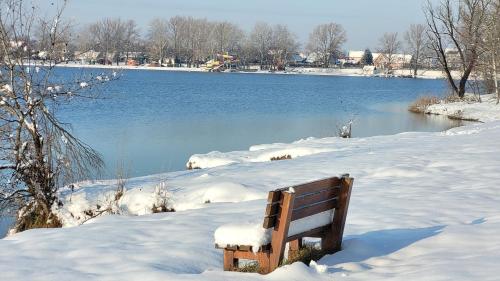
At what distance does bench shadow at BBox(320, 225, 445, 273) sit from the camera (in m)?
6.70

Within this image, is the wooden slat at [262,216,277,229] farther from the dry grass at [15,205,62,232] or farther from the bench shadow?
the dry grass at [15,205,62,232]

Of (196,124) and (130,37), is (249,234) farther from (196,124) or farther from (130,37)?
(130,37)

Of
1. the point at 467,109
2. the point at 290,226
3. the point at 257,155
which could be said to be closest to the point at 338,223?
the point at 290,226

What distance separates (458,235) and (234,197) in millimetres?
4703

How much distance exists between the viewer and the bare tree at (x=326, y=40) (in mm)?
160875

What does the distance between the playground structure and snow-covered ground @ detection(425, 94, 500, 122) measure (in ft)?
319

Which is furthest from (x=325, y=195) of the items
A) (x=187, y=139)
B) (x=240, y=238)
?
(x=187, y=139)

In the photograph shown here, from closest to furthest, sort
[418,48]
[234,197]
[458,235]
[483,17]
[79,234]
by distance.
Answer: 1. [458,235]
2. [79,234]
3. [234,197]
4. [483,17]
5. [418,48]

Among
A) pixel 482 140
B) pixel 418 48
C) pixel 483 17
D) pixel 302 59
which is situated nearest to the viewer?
pixel 482 140

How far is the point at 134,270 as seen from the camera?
6.28 meters

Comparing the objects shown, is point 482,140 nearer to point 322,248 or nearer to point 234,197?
point 234,197

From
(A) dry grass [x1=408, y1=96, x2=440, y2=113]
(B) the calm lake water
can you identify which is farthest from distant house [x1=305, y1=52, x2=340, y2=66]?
(A) dry grass [x1=408, y1=96, x2=440, y2=113]

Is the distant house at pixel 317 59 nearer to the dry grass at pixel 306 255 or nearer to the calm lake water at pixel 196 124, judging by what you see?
the calm lake water at pixel 196 124

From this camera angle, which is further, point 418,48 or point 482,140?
point 418,48
